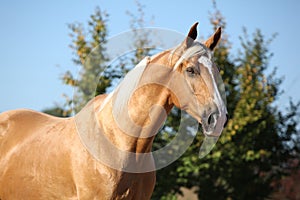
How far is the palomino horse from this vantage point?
10.2 ft

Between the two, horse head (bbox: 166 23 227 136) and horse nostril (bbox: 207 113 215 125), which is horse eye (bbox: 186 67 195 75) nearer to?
horse head (bbox: 166 23 227 136)

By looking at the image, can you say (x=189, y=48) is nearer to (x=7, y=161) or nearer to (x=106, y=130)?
(x=106, y=130)

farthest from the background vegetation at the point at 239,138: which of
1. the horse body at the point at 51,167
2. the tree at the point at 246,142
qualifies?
the horse body at the point at 51,167

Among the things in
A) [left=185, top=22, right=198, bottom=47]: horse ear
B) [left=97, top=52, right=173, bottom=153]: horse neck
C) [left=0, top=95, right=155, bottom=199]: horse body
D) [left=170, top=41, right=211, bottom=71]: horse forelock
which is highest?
[left=185, top=22, right=198, bottom=47]: horse ear

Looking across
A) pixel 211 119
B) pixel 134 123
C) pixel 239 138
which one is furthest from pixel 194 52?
pixel 239 138

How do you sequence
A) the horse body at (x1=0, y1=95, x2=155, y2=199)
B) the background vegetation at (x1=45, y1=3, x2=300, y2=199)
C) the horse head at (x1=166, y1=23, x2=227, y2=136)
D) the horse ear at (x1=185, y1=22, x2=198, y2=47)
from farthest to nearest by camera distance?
the background vegetation at (x1=45, y1=3, x2=300, y2=199)
the horse body at (x1=0, y1=95, x2=155, y2=199)
the horse ear at (x1=185, y1=22, x2=198, y2=47)
the horse head at (x1=166, y1=23, x2=227, y2=136)

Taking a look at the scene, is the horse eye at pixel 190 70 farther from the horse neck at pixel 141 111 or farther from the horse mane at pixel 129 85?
the horse mane at pixel 129 85

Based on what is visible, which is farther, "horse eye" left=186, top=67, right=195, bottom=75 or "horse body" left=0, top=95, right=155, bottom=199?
"horse body" left=0, top=95, right=155, bottom=199

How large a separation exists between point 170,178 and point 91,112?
566 centimetres

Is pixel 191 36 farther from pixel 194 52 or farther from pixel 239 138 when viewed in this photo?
pixel 239 138

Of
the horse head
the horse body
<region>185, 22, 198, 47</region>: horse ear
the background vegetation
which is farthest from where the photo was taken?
the background vegetation

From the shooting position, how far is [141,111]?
10.8 feet

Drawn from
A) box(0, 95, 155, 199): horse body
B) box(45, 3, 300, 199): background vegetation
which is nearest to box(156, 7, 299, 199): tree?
box(45, 3, 300, 199): background vegetation

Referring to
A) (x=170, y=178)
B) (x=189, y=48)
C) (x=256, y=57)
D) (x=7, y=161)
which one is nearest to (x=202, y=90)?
(x=189, y=48)
